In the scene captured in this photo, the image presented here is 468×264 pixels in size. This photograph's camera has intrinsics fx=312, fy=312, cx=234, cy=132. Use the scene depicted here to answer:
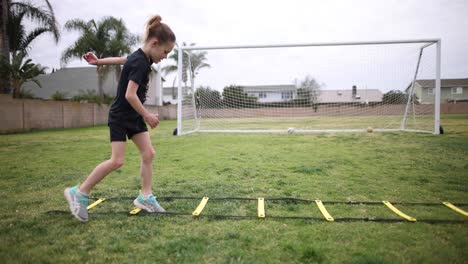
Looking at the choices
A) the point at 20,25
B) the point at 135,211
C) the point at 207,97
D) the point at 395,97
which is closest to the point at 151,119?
the point at 135,211

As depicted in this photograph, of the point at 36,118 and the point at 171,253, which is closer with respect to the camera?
the point at 171,253

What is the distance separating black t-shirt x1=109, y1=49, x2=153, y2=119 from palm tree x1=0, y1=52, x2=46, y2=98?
719 inches

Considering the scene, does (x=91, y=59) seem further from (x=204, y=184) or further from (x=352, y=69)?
(x=352, y=69)

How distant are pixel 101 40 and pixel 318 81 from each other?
21.2 meters

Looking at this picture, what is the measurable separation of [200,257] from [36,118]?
17.0 metres

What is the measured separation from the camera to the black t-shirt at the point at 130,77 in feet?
8.86

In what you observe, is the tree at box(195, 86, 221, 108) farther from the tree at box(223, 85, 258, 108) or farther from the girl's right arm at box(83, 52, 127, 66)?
the girl's right arm at box(83, 52, 127, 66)

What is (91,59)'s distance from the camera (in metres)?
3.24

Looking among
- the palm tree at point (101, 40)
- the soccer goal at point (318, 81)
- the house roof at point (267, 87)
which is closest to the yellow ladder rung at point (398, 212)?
the soccer goal at point (318, 81)

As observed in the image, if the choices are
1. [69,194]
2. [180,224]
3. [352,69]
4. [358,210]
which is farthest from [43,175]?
[352,69]

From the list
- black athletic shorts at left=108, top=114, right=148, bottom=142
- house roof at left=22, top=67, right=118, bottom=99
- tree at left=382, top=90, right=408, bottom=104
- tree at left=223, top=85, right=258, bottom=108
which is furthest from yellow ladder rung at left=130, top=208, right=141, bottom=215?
house roof at left=22, top=67, right=118, bottom=99

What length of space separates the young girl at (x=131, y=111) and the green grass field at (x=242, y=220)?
0.25m

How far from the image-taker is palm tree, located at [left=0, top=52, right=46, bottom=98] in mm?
16875

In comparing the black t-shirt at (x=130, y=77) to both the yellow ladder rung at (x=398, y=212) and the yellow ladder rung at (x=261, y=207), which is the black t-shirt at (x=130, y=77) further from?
the yellow ladder rung at (x=398, y=212)
